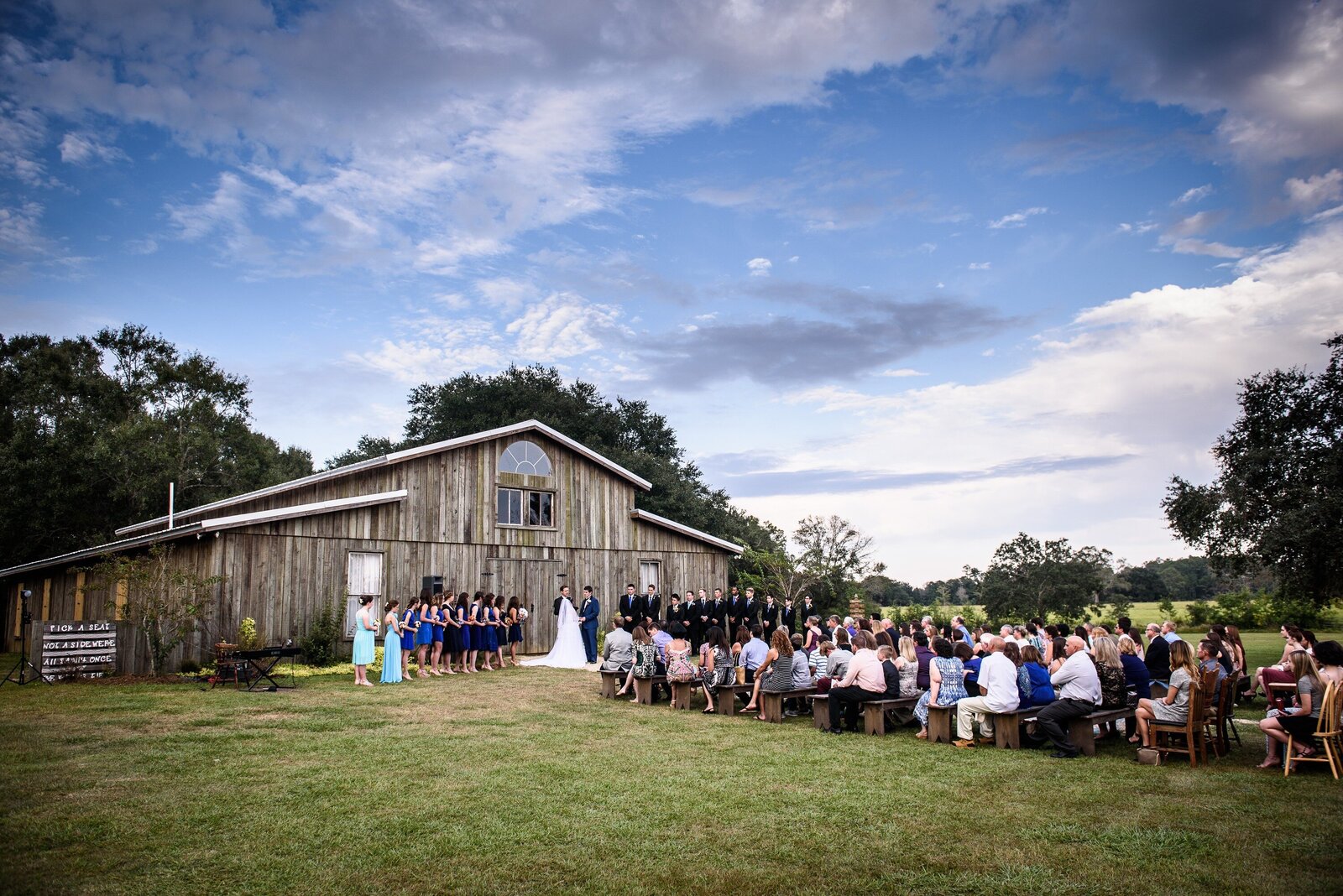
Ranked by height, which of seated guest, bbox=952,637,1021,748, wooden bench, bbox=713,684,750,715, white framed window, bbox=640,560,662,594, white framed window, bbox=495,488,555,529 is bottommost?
wooden bench, bbox=713,684,750,715

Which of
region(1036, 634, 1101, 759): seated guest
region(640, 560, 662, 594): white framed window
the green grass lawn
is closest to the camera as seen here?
the green grass lawn

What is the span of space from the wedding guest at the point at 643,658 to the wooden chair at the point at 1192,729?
745cm

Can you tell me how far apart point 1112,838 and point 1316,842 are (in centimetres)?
143

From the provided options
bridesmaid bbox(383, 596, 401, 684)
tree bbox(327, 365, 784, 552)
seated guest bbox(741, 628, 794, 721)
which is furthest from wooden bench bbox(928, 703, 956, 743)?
tree bbox(327, 365, 784, 552)

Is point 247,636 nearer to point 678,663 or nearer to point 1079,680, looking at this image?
point 678,663

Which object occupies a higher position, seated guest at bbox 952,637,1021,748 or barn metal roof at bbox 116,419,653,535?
barn metal roof at bbox 116,419,653,535

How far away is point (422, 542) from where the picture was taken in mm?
20891

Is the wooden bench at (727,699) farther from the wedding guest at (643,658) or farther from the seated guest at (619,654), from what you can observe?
the seated guest at (619,654)

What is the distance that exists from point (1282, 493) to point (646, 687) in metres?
18.9

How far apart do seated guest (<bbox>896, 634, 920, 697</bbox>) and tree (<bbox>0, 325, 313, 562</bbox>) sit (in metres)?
34.2

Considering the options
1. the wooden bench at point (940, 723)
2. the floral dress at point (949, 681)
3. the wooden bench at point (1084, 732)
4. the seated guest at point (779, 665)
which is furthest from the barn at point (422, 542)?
the wooden bench at point (1084, 732)

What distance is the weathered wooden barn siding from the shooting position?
58.4 feet

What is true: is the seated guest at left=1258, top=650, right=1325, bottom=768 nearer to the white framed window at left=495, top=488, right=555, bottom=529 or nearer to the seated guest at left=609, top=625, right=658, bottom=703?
the seated guest at left=609, top=625, right=658, bottom=703

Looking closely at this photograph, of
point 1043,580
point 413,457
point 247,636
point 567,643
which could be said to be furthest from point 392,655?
point 1043,580
